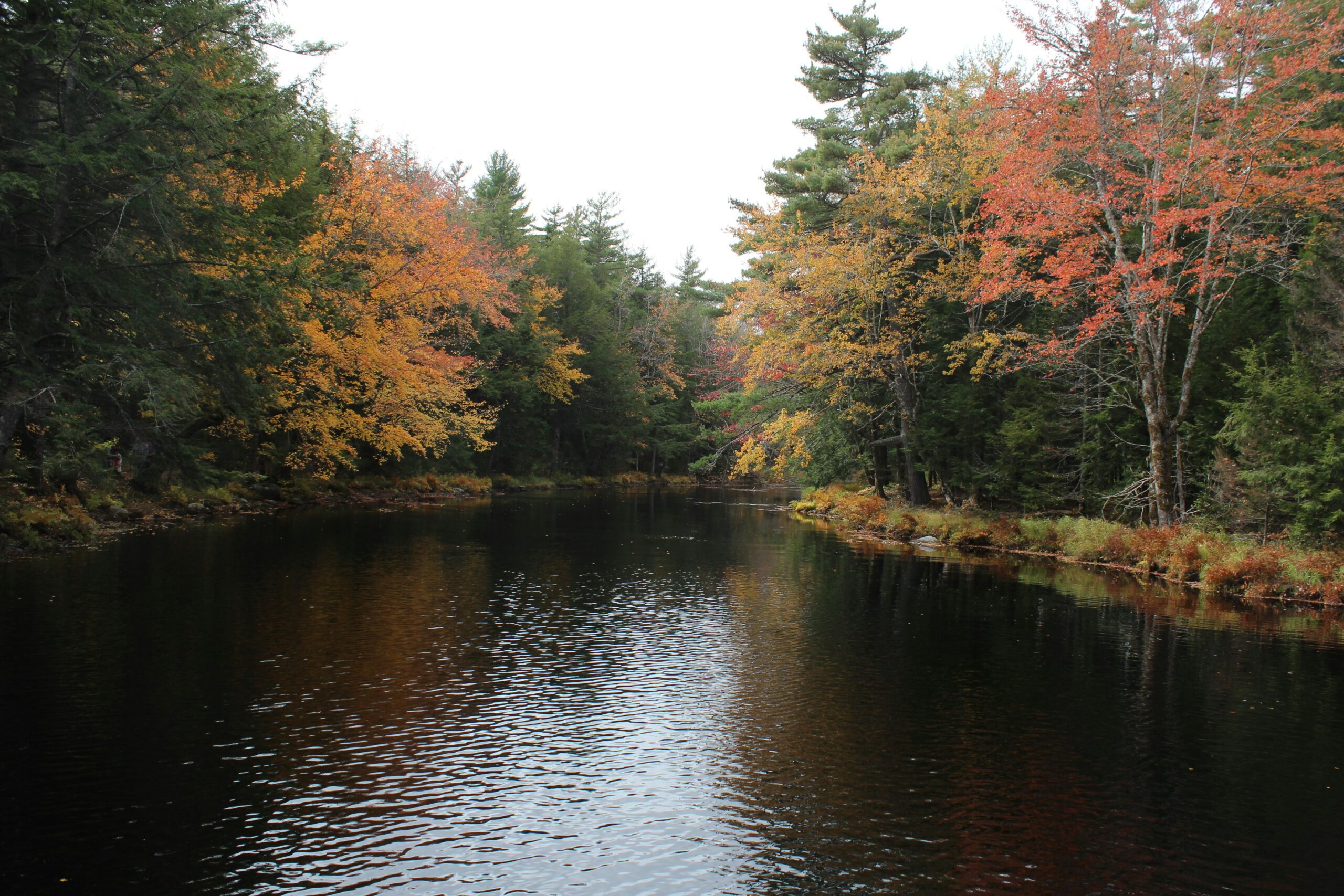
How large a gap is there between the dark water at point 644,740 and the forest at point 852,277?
423 centimetres

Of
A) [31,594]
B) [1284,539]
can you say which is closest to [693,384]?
[1284,539]

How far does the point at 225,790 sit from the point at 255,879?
1.51m

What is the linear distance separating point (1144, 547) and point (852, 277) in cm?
1195

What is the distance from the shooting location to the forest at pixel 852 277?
533 inches

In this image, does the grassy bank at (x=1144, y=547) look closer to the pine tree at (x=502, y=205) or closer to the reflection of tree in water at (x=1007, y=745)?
the reflection of tree in water at (x=1007, y=745)

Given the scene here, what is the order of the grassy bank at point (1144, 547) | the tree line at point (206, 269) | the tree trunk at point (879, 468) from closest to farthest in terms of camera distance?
the tree line at point (206, 269)
the grassy bank at point (1144, 547)
the tree trunk at point (879, 468)

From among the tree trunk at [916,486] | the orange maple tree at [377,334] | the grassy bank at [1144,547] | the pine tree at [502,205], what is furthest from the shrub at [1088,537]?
the pine tree at [502,205]

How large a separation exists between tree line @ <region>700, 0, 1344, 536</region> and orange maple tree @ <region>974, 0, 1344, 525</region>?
0.08m

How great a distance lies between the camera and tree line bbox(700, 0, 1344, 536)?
1742 cm

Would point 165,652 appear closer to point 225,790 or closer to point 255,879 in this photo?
point 225,790

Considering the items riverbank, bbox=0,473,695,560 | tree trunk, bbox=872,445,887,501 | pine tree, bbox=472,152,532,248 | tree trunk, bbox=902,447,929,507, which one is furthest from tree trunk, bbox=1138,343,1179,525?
pine tree, bbox=472,152,532,248

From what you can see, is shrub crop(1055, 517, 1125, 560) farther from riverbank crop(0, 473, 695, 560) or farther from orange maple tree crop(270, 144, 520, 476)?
orange maple tree crop(270, 144, 520, 476)

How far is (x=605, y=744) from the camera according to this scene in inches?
321

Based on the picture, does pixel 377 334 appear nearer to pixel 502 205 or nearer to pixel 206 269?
pixel 206 269
